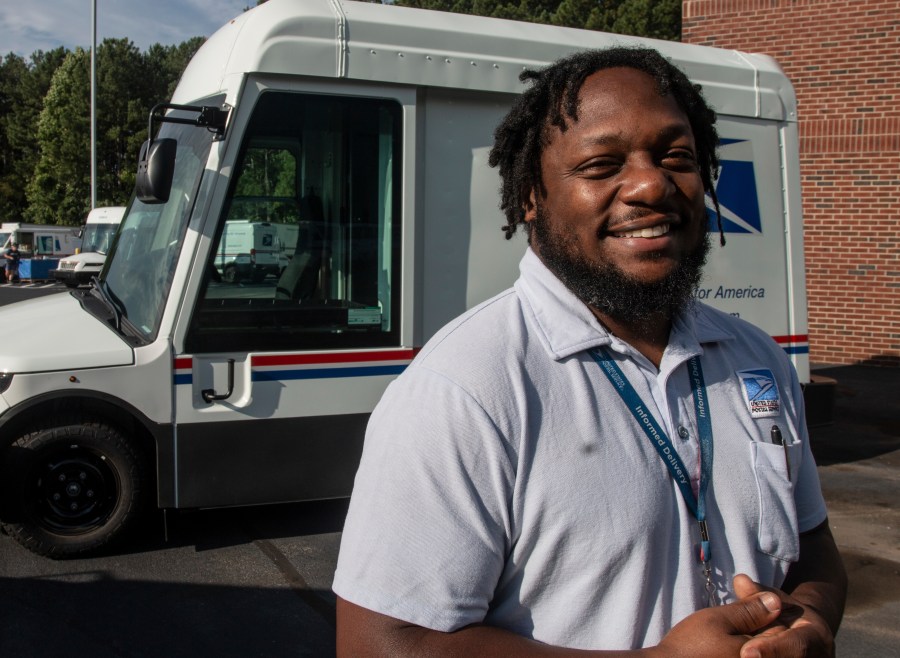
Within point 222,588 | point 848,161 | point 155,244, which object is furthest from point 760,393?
point 848,161

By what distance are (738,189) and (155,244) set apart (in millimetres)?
3780

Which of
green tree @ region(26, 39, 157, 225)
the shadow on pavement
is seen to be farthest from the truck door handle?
green tree @ region(26, 39, 157, 225)

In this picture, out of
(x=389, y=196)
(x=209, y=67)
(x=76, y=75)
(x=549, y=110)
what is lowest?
(x=549, y=110)

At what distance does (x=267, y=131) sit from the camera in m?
4.81

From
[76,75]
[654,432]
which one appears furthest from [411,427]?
[76,75]

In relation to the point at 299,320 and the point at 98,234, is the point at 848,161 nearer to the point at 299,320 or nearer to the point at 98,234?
the point at 299,320

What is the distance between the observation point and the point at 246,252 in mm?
4863

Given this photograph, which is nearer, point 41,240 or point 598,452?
point 598,452

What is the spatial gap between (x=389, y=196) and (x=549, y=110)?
3512 mm

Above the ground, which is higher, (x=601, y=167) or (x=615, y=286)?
(x=601, y=167)

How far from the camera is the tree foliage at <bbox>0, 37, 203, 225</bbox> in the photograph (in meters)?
50.8

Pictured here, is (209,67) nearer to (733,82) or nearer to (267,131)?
(267,131)

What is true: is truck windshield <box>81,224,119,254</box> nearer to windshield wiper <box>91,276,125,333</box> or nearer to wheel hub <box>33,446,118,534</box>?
windshield wiper <box>91,276,125,333</box>

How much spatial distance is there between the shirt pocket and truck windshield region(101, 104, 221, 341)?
12.6 ft
